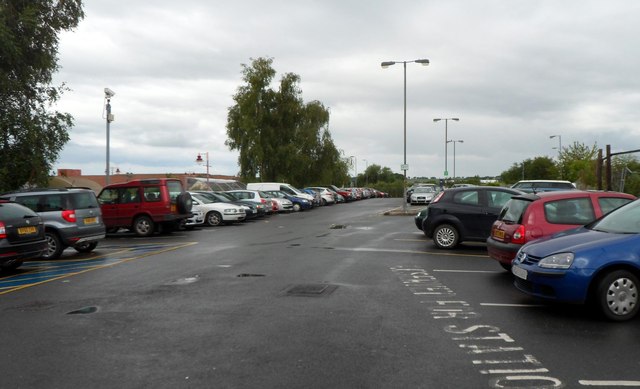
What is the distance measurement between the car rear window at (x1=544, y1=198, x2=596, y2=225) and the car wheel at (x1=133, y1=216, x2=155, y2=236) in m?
14.2

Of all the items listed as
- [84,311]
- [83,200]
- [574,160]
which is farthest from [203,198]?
[574,160]

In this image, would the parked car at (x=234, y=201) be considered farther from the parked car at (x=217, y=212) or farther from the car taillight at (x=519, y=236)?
the car taillight at (x=519, y=236)

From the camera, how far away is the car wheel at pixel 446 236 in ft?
44.8

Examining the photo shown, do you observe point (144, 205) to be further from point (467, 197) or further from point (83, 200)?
point (467, 197)

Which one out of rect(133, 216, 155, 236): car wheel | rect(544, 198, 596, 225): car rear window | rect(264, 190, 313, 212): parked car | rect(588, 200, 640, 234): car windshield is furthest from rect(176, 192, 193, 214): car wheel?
rect(264, 190, 313, 212): parked car

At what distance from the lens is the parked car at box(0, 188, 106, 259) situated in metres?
13.1

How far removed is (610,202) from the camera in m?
9.05

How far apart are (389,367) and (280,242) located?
36.3 feet

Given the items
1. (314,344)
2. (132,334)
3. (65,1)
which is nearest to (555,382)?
(314,344)

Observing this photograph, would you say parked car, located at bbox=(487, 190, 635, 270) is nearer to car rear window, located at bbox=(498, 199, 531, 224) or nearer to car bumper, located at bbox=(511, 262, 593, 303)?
car rear window, located at bbox=(498, 199, 531, 224)

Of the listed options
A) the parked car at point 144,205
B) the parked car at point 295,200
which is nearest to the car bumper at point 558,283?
the parked car at point 144,205

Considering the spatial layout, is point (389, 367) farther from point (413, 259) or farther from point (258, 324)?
point (413, 259)

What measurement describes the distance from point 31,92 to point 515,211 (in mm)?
19495

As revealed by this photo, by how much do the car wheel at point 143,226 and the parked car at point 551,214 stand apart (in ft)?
44.1
